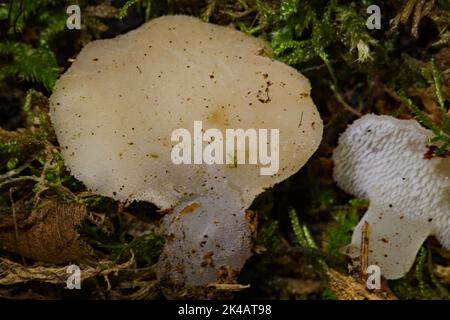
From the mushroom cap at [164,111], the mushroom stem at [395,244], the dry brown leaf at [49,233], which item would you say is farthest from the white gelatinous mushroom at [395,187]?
the dry brown leaf at [49,233]

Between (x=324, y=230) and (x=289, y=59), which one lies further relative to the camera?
(x=324, y=230)

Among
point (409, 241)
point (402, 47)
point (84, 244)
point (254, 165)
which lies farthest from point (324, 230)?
point (84, 244)

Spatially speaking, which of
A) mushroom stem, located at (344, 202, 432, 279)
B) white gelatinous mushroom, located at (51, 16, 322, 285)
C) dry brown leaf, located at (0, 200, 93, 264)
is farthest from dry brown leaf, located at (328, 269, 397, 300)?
dry brown leaf, located at (0, 200, 93, 264)

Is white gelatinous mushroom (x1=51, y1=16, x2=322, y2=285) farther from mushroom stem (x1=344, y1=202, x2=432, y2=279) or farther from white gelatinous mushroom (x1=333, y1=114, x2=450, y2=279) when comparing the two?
mushroom stem (x1=344, y1=202, x2=432, y2=279)

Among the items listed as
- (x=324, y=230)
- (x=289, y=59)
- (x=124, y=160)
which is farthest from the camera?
(x=324, y=230)

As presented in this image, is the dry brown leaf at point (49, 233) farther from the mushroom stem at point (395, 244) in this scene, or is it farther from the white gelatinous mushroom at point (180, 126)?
the mushroom stem at point (395, 244)
